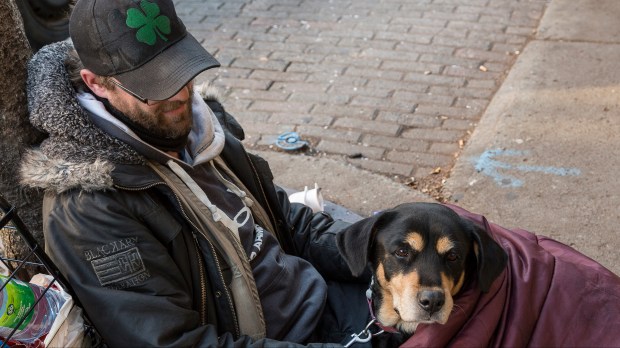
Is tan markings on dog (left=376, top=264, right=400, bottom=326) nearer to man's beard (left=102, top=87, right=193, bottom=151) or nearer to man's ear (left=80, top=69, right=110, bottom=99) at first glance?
man's beard (left=102, top=87, right=193, bottom=151)

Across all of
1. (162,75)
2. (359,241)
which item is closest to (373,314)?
(359,241)

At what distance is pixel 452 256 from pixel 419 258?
12cm

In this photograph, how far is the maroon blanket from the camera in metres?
2.57

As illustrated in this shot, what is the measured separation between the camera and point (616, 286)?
2748 millimetres

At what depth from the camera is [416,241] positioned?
2.70 metres

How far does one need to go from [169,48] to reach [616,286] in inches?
73.2

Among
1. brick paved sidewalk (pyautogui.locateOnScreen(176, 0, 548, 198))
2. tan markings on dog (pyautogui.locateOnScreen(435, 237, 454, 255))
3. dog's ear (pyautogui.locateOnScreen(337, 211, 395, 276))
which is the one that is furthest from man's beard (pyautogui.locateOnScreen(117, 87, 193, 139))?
brick paved sidewalk (pyautogui.locateOnScreen(176, 0, 548, 198))

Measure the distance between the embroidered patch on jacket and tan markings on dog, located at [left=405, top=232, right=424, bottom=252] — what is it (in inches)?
37.9

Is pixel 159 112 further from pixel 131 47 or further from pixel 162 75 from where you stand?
pixel 131 47

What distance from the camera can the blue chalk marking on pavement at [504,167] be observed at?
15.4 ft

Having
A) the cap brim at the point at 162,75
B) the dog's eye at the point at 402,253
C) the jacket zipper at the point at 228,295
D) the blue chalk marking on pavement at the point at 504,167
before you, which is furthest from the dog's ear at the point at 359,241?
the blue chalk marking on pavement at the point at 504,167

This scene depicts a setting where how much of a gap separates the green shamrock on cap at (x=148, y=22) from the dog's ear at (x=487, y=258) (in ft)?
4.39

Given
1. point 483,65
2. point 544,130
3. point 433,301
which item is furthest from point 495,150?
point 433,301

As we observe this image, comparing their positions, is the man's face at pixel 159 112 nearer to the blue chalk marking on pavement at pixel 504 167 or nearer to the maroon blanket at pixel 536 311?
the maroon blanket at pixel 536 311
